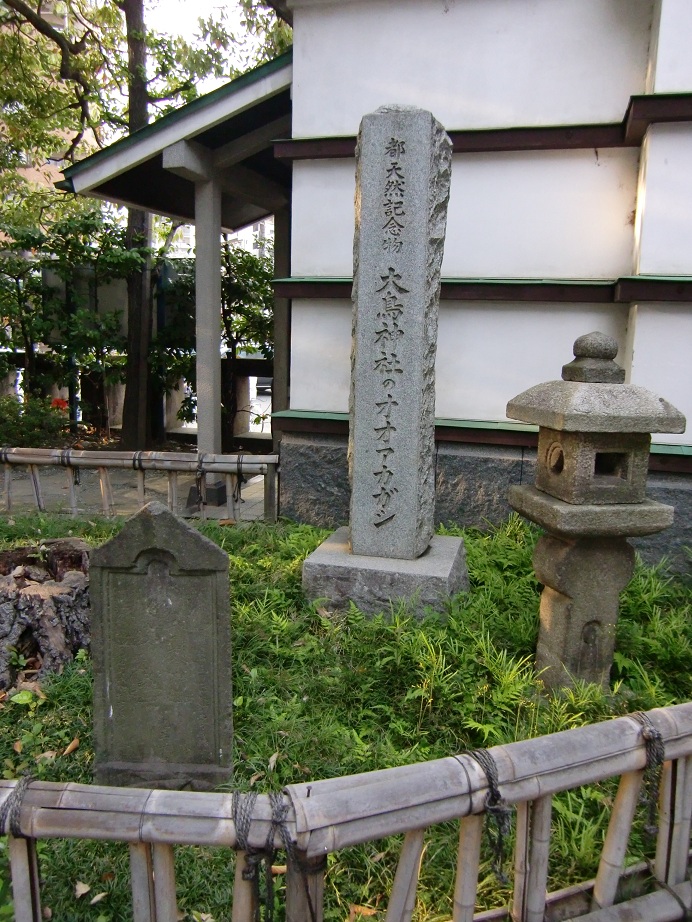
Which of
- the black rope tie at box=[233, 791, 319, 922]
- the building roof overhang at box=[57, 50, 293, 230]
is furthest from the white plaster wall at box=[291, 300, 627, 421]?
the black rope tie at box=[233, 791, 319, 922]

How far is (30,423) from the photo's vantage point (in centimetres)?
998

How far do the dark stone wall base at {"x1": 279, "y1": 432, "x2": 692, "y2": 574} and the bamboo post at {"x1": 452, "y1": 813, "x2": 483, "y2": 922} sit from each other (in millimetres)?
3871

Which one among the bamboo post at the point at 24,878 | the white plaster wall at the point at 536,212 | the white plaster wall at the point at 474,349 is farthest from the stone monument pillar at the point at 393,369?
the bamboo post at the point at 24,878

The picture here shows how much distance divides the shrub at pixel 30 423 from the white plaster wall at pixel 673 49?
8759 millimetres

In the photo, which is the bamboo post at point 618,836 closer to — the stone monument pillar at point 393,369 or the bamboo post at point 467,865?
the bamboo post at point 467,865

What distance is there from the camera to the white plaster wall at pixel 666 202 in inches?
198

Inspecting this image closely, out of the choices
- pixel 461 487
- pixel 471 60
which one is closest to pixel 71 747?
pixel 461 487

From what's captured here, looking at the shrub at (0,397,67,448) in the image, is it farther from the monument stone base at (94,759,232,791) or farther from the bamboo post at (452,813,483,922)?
the bamboo post at (452,813,483,922)

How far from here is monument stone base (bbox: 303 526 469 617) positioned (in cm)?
442

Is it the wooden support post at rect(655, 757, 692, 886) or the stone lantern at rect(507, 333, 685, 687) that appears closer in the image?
the wooden support post at rect(655, 757, 692, 886)

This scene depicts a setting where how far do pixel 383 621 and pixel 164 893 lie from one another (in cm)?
244

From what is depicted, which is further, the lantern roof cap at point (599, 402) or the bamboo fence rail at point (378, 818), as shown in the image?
the lantern roof cap at point (599, 402)

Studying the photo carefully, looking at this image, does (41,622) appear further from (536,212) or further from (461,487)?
(536,212)

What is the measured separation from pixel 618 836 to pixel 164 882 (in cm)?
156
